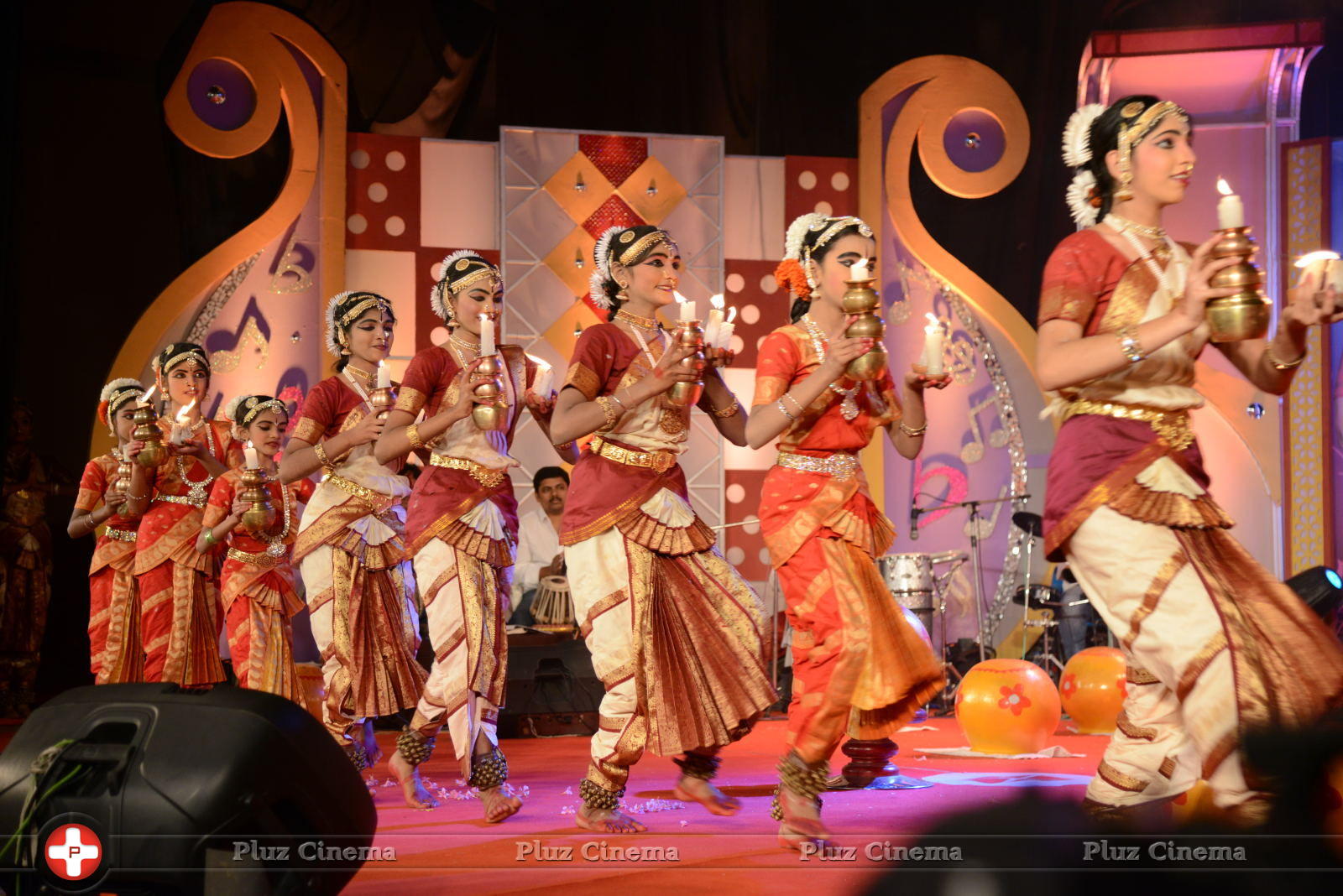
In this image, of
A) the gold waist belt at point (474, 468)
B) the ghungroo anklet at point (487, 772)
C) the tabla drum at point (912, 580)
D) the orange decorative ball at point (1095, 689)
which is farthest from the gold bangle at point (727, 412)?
the tabla drum at point (912, 580)

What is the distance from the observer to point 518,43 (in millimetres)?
9258

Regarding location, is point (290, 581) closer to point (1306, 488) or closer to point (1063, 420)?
point (1063, 420)

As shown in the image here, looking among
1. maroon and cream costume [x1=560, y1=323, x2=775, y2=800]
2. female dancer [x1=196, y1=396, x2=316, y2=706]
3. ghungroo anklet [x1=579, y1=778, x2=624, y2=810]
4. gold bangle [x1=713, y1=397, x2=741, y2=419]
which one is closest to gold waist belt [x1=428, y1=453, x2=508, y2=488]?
maroon and cream costume [x1=560, y1=323, x2=775, y2=800]

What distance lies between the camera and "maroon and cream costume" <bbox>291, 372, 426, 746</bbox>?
17.3ft

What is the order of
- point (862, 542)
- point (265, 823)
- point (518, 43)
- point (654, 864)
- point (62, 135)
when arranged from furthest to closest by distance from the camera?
point (518, 43) → point (62, 135) → point (862, 542) → point (654, 864) → point (265, 823)

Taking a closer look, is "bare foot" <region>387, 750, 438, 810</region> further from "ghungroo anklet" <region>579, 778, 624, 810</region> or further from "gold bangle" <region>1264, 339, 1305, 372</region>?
"gold bangle" <region>1264, 339, 1305, 372</region>

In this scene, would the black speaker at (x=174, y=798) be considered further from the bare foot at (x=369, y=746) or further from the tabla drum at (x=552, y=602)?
the tabla drum at (x=552, y=602)

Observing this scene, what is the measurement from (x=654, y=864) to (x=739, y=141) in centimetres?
715

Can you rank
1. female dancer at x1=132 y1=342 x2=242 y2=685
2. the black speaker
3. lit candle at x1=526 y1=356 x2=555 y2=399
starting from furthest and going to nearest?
1. female dancer at x1=132 y1=342 x2=242 y2=685
2. lit candle at x1=526 y1=356 x2=555 y2=399
3. the black speaker

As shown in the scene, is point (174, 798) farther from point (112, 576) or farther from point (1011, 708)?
point (112, 576)

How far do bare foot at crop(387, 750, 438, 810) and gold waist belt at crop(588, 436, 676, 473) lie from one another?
1411mm

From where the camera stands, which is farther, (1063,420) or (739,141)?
(739,141)

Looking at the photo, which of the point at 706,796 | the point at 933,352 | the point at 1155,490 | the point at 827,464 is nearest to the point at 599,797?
the point at 706,796

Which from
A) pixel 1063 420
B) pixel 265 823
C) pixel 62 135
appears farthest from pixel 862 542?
pixel 62 135
